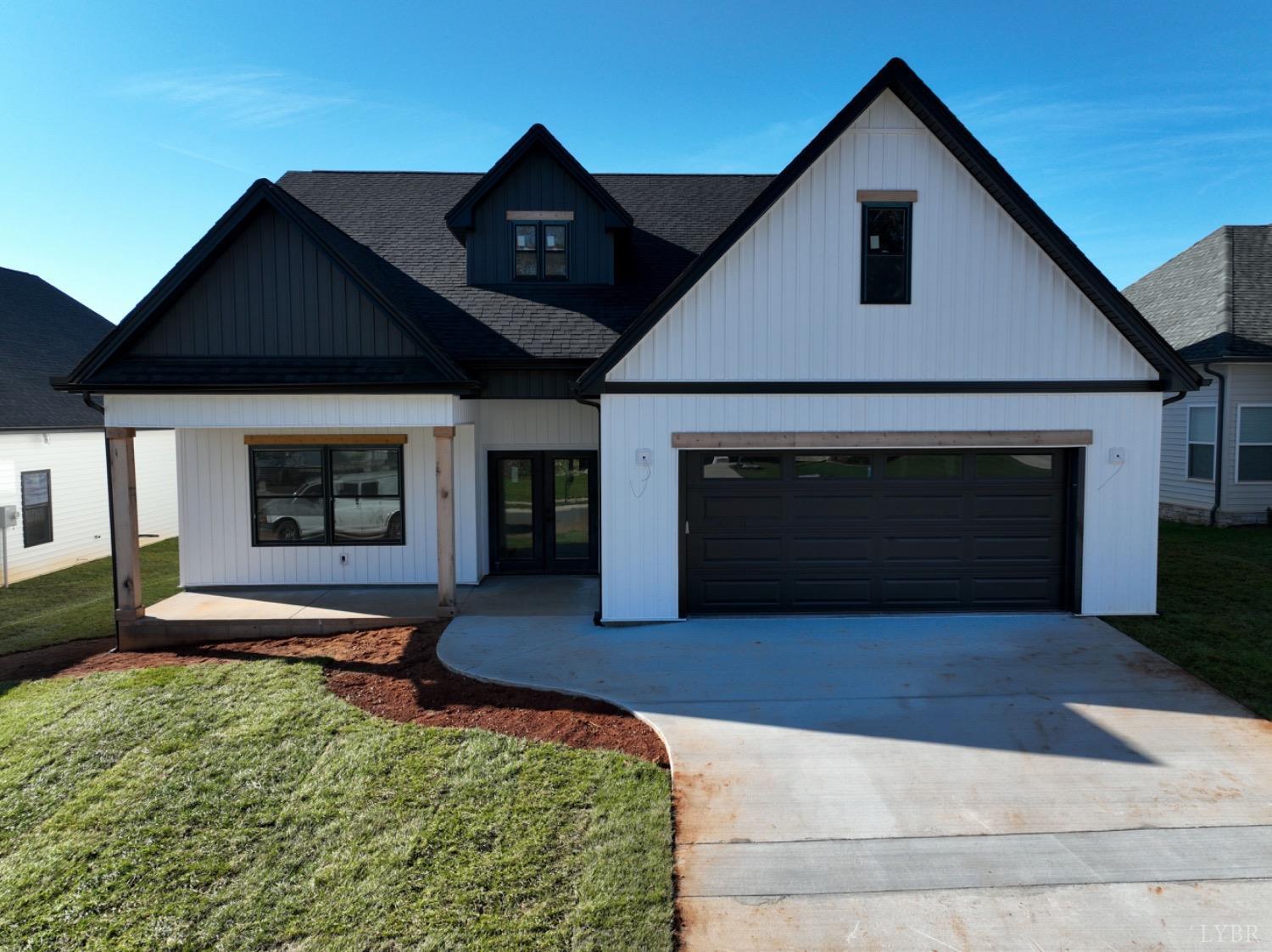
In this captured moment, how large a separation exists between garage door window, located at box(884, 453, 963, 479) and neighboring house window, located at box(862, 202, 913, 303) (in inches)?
80.5

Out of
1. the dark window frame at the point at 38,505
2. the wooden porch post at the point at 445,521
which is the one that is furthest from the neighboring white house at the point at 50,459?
the wooden porch post at the point at 445,521

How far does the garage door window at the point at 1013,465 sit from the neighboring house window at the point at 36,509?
1768cm

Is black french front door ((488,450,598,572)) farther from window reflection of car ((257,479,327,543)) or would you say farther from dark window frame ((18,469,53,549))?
dark window frame ((18,469,53,549))

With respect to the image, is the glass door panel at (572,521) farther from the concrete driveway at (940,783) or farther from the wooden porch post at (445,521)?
the concrete driveway at (940,783)

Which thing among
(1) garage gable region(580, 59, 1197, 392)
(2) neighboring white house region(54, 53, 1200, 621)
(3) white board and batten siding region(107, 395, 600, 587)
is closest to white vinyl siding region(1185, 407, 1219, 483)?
(2) neighboring white house region(54, 53, 1200, 621)

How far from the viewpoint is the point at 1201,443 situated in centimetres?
1731

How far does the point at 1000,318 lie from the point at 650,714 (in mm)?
6646

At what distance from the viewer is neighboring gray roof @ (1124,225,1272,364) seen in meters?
16.5

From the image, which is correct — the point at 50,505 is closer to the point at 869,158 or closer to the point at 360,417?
the point at 360,417

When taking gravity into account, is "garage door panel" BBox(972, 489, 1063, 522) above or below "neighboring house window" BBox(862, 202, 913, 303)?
below

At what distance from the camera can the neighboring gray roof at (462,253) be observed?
1133 centimetres

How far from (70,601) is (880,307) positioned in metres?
13.7

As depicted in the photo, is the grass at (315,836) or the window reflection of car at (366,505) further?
the window reflection of car at (366,505)

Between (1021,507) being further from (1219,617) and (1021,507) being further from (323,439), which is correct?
(323,439)
